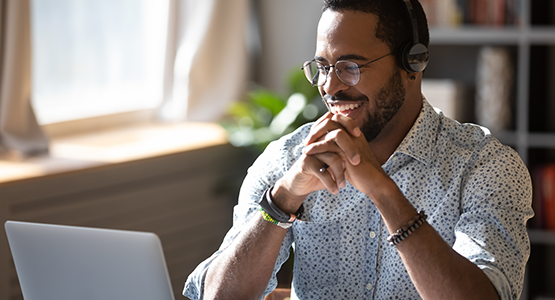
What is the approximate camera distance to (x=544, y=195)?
8.83 feet

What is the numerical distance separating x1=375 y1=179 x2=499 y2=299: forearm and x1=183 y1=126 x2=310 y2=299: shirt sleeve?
1.17 feet

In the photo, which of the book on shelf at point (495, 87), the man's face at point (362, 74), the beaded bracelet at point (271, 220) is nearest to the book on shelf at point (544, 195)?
the book on shelf at point (495, 87)

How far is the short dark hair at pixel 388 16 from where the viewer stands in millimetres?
1328

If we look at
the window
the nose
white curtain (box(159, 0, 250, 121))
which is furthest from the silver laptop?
white curtain (box(159, 0, 250, 121))

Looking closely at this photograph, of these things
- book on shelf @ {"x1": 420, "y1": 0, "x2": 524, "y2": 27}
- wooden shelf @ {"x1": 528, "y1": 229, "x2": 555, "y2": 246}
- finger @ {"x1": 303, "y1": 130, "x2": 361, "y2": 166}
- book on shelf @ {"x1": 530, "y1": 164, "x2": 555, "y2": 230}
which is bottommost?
wooden shelf @ {"x1": 528, "y1": 229, "x2": 555, "y2": 246}

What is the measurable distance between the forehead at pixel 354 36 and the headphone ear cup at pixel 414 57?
0.05 metres

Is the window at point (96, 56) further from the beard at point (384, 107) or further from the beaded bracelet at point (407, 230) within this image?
the beaded bracelet at point (407, 230)

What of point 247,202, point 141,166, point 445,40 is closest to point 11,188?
point 141,166

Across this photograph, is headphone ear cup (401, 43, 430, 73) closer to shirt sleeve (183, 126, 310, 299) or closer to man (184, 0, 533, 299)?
man (184, 0, 533, 299)

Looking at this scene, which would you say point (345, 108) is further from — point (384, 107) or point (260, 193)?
point (260, 193)

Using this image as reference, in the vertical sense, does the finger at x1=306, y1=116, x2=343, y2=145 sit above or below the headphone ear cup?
below

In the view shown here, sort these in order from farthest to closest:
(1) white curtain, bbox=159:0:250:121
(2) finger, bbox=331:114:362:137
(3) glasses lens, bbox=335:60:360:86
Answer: (1) white curtain, bbox=159:0:250:121 < (3) glasses lens, bbox=335:60:360:86 < (2) finger, bbox=331:114:362:137

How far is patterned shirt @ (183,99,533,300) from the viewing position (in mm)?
1225

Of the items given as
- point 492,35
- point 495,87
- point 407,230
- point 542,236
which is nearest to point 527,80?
point 495,87
